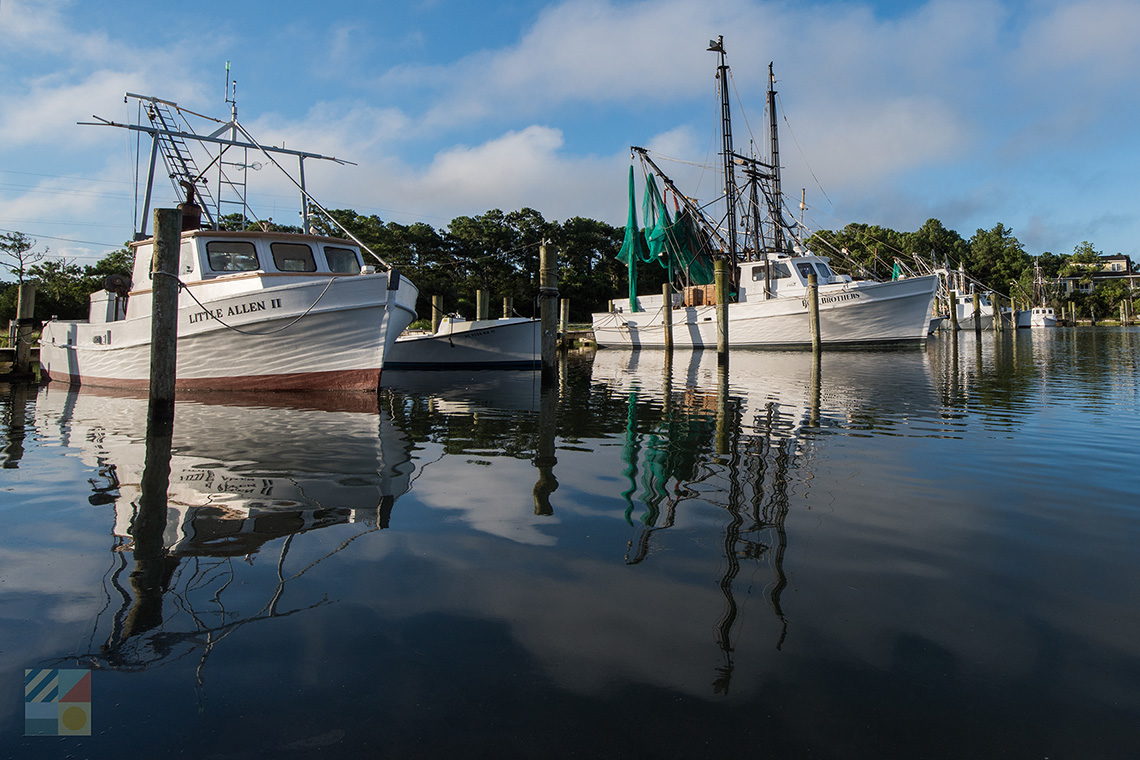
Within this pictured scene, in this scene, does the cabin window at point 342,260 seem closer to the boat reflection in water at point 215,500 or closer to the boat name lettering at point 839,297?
the boat reflection in water at point 215,500

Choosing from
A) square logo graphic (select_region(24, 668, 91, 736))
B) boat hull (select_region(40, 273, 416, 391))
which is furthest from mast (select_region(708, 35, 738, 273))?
square logo graphic (select_region(24, 668, 91, 736))

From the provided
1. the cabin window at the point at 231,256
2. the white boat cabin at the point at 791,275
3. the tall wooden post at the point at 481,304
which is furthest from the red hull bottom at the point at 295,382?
the white boat cabin at the point at 791,275

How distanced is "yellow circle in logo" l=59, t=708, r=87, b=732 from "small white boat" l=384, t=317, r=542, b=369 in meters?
20.6

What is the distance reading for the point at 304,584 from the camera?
3646 millimetres

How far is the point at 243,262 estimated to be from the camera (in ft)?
45.3

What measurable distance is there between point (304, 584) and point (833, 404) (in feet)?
32.3

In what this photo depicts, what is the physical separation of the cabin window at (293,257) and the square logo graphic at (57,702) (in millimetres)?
12521

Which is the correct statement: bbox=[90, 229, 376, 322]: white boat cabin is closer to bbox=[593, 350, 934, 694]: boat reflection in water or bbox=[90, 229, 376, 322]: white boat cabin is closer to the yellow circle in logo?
bbox=[593, 350, 934, 694]: boat reflection in water

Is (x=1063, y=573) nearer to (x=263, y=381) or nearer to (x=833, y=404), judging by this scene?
(x=833, y=404)

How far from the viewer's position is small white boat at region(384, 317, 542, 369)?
2320 centimetres

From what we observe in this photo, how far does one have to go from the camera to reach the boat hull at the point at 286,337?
43.0ft

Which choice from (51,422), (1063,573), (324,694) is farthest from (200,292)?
(1063,573)

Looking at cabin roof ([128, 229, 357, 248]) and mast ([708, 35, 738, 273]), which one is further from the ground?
mast ([708, 35, 738, 273])

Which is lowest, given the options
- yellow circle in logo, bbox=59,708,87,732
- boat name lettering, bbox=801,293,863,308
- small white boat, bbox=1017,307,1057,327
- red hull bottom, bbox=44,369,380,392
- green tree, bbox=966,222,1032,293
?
yellow circle in logo, bbox=59,708,87,732
